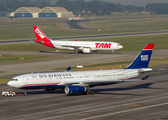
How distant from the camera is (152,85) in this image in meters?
59.5

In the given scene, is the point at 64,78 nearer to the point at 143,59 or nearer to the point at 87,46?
the point at 143,59

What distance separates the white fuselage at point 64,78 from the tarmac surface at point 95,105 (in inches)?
84.4

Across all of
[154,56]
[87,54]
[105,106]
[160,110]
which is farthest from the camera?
[87,54]

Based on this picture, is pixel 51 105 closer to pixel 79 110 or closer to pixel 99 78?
pixel 79 110

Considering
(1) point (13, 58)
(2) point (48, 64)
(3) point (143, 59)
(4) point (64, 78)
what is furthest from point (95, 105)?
(1) point (13, 58)

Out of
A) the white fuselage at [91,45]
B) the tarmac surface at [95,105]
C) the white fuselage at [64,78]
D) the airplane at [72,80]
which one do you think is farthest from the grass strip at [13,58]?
the white fuselage at [64,78]

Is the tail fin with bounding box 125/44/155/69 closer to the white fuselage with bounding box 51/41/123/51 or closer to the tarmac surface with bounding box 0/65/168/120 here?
the tarmac surface with bounding box 0/65/168/120

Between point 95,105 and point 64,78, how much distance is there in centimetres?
873

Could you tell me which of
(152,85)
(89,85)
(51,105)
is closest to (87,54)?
(152,85)

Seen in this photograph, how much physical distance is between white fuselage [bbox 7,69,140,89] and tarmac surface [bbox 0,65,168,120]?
214 cm

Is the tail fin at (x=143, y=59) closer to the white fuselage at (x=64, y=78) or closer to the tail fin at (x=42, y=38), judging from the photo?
the white fuselage at (x=64, y=78)

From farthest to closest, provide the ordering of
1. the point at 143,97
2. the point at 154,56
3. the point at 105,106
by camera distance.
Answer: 1. the point at 154,56
2. the point at 143,97
3. the point at 105,106

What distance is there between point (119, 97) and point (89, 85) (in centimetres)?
540

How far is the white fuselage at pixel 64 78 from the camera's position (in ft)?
162
